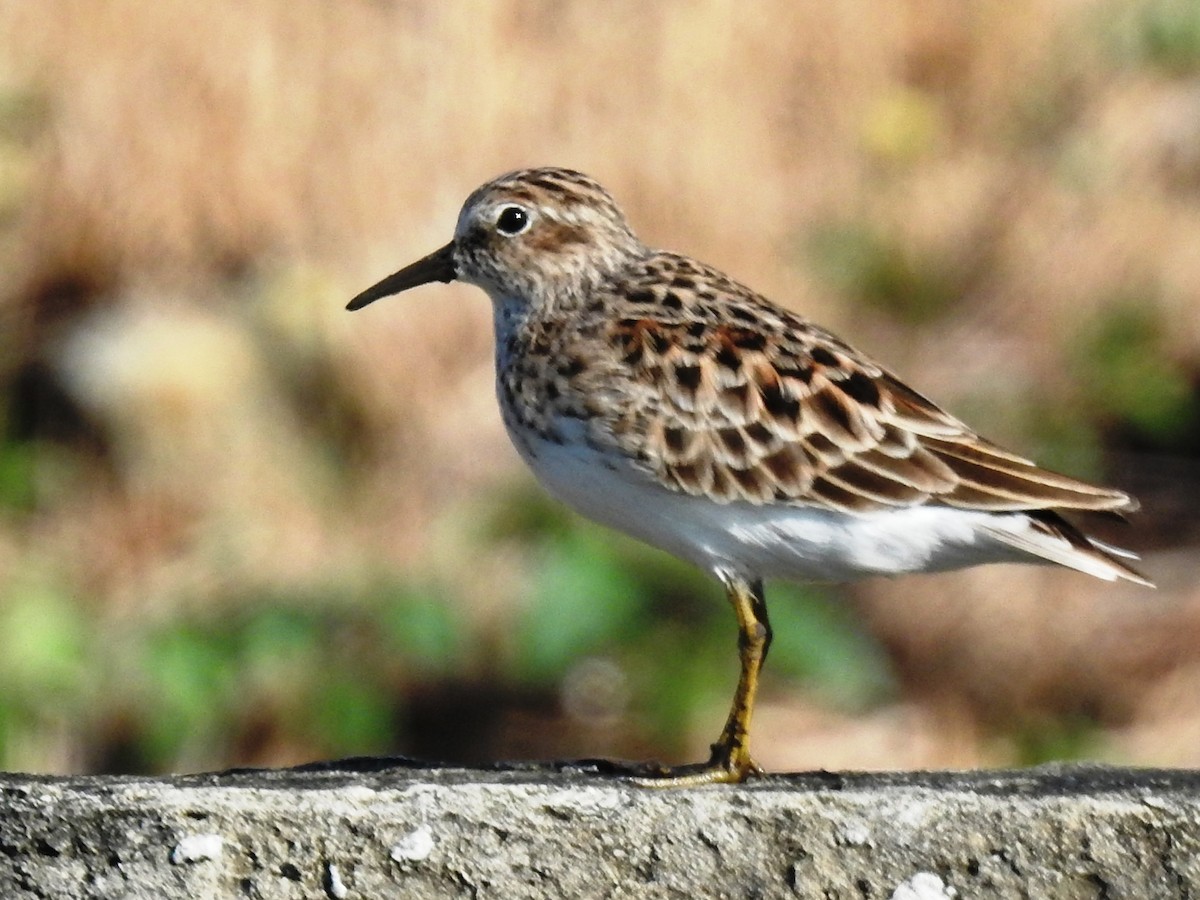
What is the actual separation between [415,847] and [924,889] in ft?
3.35

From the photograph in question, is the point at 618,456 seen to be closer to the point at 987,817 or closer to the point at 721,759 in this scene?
the point at 721,759

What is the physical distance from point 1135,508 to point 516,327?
1678 mm

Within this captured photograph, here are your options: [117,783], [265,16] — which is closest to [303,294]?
[265,16]

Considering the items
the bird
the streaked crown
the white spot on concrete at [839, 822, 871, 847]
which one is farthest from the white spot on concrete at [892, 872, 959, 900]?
the streaked crown

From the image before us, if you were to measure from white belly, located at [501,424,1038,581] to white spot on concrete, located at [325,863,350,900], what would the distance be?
1256mm

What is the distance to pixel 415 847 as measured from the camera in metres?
4.40

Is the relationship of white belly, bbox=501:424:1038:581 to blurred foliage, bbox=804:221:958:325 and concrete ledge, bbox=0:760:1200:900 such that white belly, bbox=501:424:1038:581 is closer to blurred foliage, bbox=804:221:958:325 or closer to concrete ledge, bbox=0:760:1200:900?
concrete ledge, bbox=0:760:1200:900

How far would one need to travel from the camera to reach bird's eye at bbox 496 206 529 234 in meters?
5.98

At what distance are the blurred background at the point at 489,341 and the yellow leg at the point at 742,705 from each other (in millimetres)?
3267

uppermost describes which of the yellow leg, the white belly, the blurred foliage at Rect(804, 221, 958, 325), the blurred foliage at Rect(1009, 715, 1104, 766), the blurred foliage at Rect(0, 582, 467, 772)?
the blurred foliage at Rect(804, 221, 958, 325)

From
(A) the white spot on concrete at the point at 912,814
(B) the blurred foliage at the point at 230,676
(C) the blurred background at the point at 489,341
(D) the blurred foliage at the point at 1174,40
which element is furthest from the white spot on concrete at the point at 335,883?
(D) the blurred foliage at the point at 1174,40

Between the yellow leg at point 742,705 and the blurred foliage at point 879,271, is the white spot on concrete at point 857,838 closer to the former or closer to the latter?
the yellow leg at point 742,705

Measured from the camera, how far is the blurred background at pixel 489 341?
9.20 meters

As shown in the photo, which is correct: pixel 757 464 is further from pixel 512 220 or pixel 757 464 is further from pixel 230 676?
pixel 230 676
